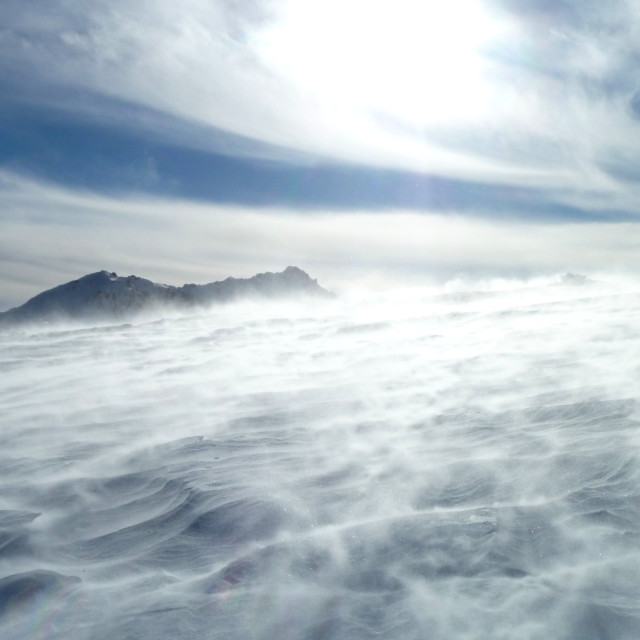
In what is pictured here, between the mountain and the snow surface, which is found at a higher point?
the mountain

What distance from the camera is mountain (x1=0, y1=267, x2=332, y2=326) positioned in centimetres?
13662

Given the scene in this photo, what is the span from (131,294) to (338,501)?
151 metres

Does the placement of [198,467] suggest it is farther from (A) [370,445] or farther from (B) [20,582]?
(B) [20,582]

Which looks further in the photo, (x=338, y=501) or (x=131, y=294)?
(x=131, y=294)

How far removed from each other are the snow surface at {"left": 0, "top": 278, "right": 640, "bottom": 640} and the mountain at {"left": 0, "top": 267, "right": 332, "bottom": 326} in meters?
125

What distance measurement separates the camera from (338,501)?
402 cm

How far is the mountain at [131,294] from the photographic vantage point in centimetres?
13662

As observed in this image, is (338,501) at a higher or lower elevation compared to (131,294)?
lower

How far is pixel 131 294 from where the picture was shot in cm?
14875

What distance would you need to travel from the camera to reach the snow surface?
9.48 ft

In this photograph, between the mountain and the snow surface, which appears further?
the mountain

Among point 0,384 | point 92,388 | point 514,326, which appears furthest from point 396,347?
point 0,384

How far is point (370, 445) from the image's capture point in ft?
16.5

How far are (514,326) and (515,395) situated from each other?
4400 mm
